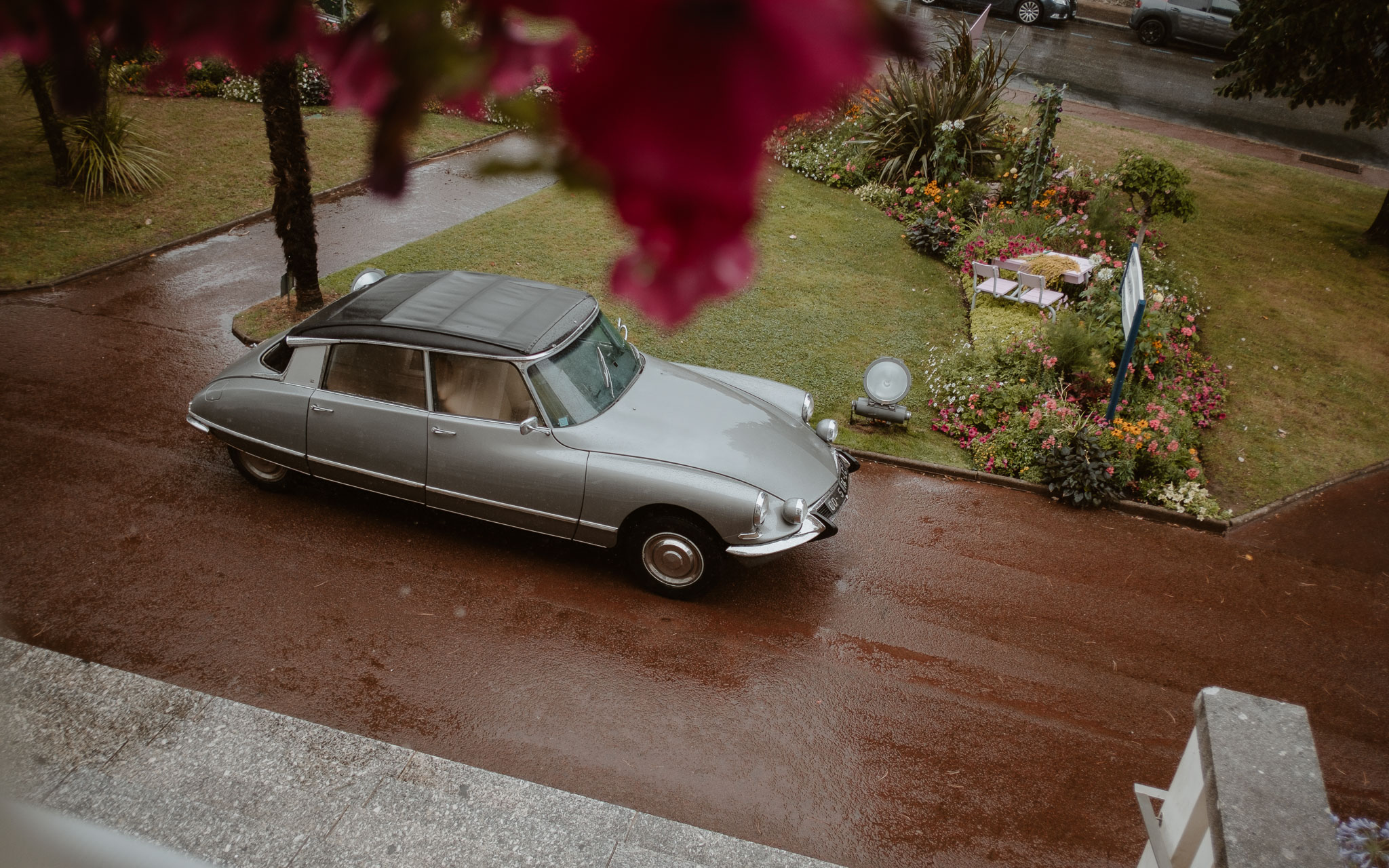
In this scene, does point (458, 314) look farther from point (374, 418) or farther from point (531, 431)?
point (531, 431)

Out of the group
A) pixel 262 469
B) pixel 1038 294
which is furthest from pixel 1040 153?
pixel 262 469

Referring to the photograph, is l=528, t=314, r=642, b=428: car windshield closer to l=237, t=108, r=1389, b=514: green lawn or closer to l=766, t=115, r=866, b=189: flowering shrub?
l=237, t=108, r=1389, b=514: green lawn

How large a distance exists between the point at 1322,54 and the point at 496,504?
44.8 feet

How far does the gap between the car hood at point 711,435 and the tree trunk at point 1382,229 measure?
12.7m

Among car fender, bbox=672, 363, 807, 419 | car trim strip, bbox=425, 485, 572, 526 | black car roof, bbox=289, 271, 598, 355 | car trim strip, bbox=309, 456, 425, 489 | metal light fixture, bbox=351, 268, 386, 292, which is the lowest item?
car trim strip, bbox=309, 456, 425, 489

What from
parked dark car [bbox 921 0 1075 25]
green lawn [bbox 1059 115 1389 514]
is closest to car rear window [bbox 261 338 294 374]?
green lawn [bbox 1059 115 1389 514]

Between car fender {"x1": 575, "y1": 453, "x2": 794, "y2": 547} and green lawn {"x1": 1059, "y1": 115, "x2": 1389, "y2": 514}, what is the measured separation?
5065mm

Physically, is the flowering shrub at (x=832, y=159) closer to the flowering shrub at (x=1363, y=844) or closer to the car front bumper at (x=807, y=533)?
the car front bumper at (x=807, y=533)

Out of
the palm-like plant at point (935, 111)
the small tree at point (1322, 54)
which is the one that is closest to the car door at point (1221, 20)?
the small tree at point (1322, 54)

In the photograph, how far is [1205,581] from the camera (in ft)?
22.5

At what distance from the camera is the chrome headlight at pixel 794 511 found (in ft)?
18.5

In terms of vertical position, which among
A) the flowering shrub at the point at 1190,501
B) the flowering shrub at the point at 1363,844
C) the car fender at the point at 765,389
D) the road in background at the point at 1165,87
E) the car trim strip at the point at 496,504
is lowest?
the car trim strip at the point at 496,504

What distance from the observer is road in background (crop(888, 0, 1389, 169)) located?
18.4 m

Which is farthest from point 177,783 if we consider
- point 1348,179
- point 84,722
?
point 1348,179
